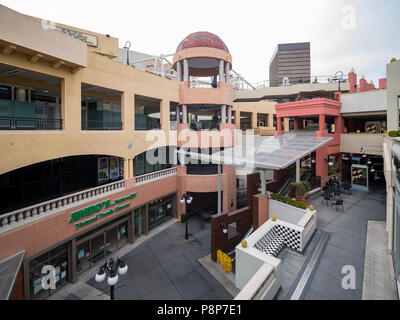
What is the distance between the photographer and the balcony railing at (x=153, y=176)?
19.7 meters

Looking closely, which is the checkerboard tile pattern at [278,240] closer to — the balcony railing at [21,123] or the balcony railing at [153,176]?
the balcony railing at [153,176]

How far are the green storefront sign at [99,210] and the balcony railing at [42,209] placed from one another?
698 mm

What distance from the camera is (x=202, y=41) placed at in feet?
77.1

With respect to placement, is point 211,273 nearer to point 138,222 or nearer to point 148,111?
point 138,222

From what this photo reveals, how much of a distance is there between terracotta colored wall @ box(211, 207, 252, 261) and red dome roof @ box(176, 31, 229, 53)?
1844 cm

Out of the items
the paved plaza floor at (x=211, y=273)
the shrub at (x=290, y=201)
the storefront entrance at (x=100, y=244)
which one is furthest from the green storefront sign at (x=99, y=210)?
the shrub at (x=290, y=201)

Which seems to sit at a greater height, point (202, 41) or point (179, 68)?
point (202, 41)

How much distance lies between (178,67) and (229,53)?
6413 millimetres

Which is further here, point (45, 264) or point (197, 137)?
point (197, 137)

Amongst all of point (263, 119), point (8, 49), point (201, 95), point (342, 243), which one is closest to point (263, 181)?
point (342, 243)

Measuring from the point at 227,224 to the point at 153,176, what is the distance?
924 centimetres

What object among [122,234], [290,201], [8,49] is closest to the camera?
[8,49]

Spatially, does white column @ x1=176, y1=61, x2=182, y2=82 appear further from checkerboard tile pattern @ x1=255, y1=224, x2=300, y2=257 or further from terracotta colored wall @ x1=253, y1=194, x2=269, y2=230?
checkerboard tile pattern @ x1=255, y1=224, x2=300, y2=257

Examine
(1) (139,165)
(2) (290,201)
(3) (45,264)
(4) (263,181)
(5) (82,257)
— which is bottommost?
(5) (82,257)
